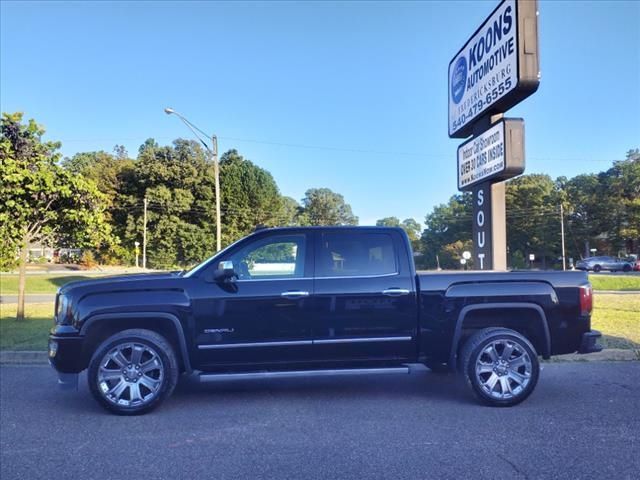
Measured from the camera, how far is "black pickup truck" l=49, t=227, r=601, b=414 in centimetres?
487

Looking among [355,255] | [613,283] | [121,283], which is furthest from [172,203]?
[355,255]

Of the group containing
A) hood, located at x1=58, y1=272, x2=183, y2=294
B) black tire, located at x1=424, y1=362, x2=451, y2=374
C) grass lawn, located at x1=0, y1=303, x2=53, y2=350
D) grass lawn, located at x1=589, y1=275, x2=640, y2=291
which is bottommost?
grass lawn, located at x1=0, y1=303, x2=53, y2=350

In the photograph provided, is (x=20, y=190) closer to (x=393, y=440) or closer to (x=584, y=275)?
(x=393, y=440)

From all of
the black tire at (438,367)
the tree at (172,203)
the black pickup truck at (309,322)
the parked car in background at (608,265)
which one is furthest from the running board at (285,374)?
the parked car in background at (608,265)

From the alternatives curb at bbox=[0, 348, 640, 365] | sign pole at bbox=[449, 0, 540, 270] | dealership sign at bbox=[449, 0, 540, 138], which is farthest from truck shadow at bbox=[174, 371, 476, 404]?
dealership sign at bbox=[449, 0, 540, 138]

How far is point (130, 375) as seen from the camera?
15.9ft

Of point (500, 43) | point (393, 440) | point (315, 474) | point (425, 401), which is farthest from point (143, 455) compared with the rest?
point (500, 43)

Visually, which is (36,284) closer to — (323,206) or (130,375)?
(130,375)

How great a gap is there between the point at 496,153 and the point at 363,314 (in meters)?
4.59

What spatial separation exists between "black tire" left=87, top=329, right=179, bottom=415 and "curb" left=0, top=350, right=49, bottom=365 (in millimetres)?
3316

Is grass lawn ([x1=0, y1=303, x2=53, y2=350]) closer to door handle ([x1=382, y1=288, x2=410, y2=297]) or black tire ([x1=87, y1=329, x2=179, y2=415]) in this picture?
black tire ([x1=87, y1=329, x2=179, y2=415])

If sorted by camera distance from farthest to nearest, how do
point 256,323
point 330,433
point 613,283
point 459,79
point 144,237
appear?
point 144,237 → point 613,283 → point 459,79 → point 256,323 → point 330,433

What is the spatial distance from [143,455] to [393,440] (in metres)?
2.08

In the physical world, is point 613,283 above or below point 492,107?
below
